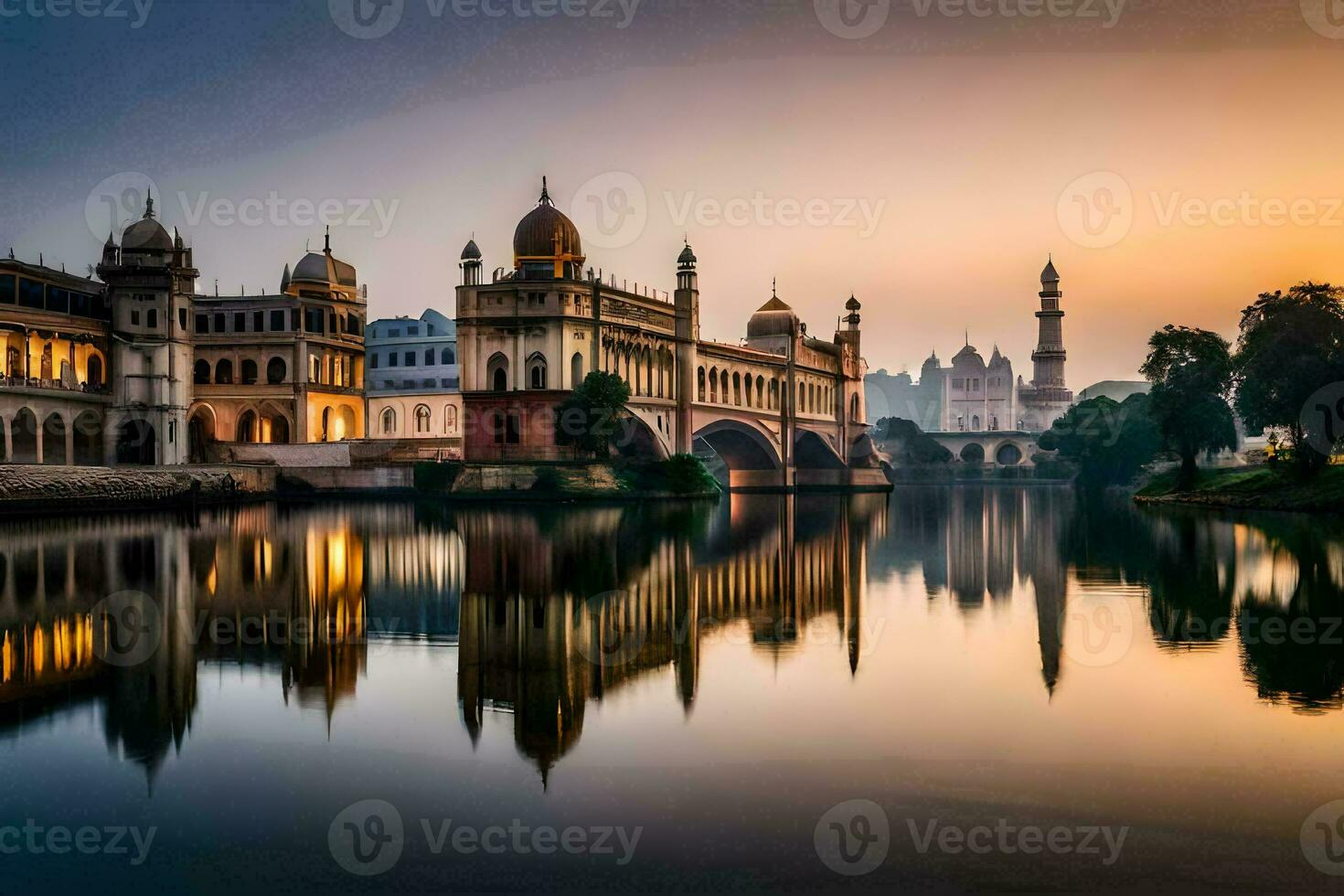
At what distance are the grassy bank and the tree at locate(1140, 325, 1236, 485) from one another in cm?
219

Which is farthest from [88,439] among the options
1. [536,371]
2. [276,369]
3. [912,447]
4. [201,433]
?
[912,447]

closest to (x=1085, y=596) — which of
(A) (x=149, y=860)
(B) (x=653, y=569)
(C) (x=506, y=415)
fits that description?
(B) (x=653, y=569)

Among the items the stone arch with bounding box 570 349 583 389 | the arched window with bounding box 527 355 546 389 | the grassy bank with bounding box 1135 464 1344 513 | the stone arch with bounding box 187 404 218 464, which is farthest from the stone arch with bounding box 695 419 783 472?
the stone arch with bounding box 187 404 218 464

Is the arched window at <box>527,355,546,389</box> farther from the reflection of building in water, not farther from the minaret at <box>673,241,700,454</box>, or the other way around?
the reflection of building in water

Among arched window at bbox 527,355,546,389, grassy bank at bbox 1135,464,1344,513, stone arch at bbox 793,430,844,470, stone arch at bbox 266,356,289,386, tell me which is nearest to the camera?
grassy bank at bbox 1135,464,1344,513

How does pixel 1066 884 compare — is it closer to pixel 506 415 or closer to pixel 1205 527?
pixel 1205 527

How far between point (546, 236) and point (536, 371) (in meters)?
11.0

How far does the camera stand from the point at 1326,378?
59000 millimetres

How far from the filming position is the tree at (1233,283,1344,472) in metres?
59.4

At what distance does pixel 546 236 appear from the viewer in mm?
81062

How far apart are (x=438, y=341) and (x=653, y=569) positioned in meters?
78.1

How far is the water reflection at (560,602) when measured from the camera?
1543cm

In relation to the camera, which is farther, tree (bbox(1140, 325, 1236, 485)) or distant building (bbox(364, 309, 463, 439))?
distant building (bbox(364, 309, 463, 439))

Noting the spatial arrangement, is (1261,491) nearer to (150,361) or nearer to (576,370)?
(576,370)
